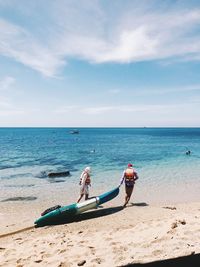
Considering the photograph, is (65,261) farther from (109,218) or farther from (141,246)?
(109,218)

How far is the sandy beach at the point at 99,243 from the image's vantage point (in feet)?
22.4

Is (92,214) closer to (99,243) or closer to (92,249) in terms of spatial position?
(99,243)

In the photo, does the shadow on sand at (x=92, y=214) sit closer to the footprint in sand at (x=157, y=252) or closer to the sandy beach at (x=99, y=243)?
the sandy beach at (x=99, y=243)

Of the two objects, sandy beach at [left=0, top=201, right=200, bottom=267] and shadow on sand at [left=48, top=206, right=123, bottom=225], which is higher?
sandy beach at [left=0, top=201, right=200, bottom=267]

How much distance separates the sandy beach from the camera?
6816mm

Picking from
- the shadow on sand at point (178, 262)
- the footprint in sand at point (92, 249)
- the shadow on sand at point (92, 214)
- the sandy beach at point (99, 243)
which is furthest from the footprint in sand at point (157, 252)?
the shadow on sand at point (92, 214)

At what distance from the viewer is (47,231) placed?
11398mm

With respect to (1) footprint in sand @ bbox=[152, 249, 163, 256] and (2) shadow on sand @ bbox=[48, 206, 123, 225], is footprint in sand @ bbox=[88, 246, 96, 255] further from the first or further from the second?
(2) shadow on sand @ bbox=[48, 206, 123, 225]

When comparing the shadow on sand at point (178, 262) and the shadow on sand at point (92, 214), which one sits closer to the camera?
the shadow on sand at point (178, 262)

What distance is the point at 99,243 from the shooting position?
8.49m

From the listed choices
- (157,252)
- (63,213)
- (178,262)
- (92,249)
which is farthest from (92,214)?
(178,262)

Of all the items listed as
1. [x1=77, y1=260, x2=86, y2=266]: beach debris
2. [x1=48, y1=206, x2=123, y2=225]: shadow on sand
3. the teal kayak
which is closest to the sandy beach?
[x1=77, y1=260, x2=86, y2=266]: beach debris

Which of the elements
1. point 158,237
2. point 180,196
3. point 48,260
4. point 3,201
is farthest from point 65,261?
point 180,196

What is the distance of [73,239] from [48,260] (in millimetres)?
2058
